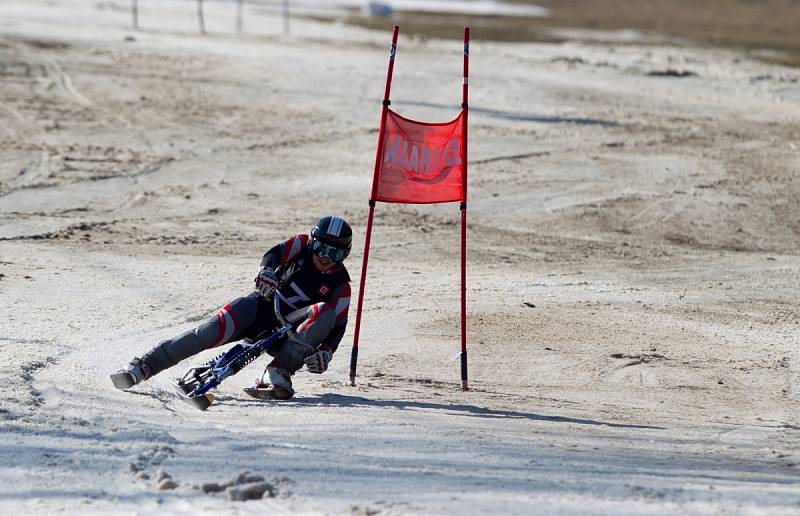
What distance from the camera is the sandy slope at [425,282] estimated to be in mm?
7336

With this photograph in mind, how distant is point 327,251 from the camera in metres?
9.61

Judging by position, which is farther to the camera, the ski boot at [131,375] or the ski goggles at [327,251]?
the ski goggles at [327,251]

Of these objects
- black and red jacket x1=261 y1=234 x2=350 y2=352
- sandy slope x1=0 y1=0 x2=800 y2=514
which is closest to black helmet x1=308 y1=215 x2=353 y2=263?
black and red jacket x1=261 y1=234 x2=350 y2=352

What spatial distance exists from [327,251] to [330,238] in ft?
0.34

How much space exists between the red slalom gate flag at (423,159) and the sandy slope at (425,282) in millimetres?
1596

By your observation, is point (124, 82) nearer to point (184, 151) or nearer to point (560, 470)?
point (184, 151)

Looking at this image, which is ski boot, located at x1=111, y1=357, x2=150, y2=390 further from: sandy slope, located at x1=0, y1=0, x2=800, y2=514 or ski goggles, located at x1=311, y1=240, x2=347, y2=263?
ski goggles, located at x1=311, y1=240, x2=347, y2=263

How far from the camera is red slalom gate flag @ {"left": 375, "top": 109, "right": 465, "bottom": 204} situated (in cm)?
A: 1048

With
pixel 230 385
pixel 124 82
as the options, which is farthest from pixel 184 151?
pixel 230 385

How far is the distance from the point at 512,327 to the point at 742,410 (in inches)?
116

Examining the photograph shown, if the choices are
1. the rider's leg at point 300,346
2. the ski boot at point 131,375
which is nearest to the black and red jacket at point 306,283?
the rider's leg at point 300,346

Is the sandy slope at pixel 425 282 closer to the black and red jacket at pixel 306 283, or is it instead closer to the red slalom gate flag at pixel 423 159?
the black and red jacket at pixel 306 283

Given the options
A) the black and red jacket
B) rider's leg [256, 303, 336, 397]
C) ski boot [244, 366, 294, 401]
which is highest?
the black and red jacket

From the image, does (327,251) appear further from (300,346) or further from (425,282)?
(425,282)
